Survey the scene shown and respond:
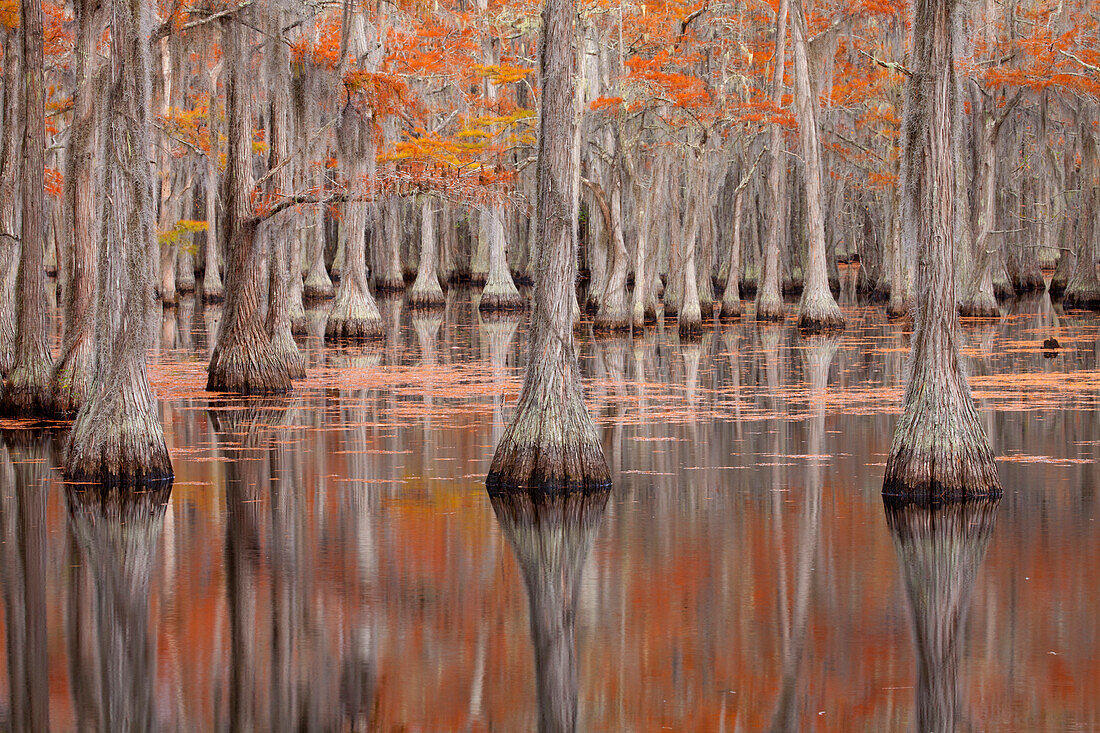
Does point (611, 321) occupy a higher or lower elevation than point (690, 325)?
higher

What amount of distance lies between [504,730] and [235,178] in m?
14.8

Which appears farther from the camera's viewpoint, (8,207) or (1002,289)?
(1002,289)

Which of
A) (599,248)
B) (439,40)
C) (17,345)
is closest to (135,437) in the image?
(17,345)

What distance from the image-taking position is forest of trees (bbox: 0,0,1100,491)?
39.8 feet

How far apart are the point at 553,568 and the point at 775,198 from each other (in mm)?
27502

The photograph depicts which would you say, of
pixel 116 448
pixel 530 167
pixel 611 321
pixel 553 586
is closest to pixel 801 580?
pixel 553 586

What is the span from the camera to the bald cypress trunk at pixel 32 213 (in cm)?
1675

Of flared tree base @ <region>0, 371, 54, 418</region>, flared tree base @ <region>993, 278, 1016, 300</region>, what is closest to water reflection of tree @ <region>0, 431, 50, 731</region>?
flared tree base @ <region>0, 371, 54, 418</region>

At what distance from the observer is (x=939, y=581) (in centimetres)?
899

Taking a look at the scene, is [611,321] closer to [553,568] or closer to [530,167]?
[530,167]

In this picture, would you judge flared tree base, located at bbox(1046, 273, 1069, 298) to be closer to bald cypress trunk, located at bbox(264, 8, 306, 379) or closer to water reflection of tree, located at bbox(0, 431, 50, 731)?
bald cypress trunk, located at bbox(264, 8, 306, 379)

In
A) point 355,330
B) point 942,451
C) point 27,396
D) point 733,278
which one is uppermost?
point 733,278

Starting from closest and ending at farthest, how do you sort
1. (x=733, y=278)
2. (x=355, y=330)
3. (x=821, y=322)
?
(x=355, y=330) < (x=821, y=322) < (x=733, y=278)

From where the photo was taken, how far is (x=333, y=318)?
31531 mm
